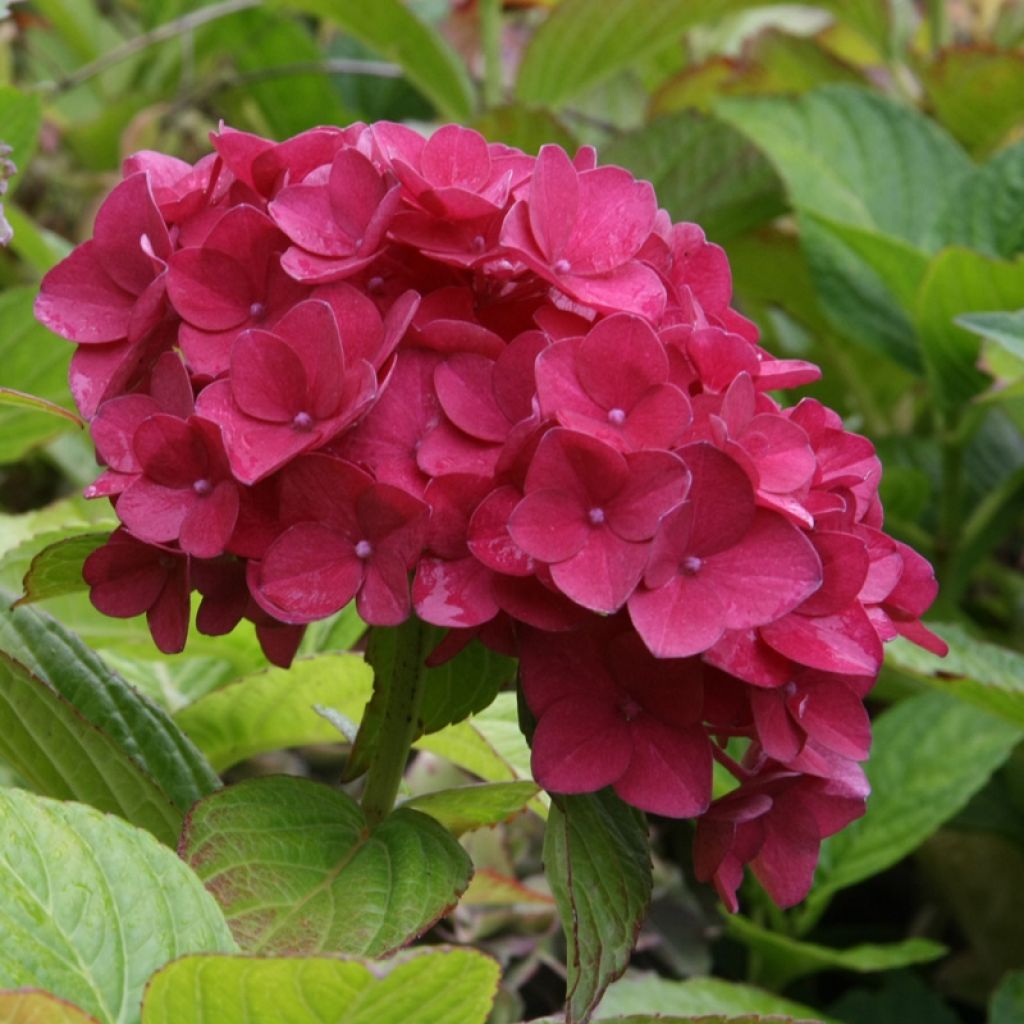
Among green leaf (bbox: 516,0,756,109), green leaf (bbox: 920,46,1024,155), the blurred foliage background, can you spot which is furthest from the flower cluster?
green leaf (bbox: 920,46,1024,155)

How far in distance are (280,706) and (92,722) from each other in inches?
6.4

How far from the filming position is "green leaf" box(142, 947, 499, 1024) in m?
0.40

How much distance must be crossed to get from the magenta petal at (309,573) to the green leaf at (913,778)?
25.7 inches

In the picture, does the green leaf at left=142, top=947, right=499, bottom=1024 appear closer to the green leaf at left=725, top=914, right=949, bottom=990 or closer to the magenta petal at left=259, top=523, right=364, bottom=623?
the magenta petal at left=259, top=523, right=364, bottom=623

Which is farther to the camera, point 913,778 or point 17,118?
point 913,778

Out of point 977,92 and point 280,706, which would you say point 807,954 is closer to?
point 280,706

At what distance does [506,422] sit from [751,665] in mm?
116

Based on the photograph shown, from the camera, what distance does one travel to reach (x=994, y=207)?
130 centimetres

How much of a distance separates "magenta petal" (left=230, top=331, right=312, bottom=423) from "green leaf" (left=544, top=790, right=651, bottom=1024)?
17 cm

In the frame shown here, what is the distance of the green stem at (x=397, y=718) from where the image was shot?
55 cm

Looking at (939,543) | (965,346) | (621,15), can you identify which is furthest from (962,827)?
(621,15)

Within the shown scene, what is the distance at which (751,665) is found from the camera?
47 cm

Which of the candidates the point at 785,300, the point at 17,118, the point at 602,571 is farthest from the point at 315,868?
the point at 785,300

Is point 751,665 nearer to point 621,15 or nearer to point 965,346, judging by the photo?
point 965,346
